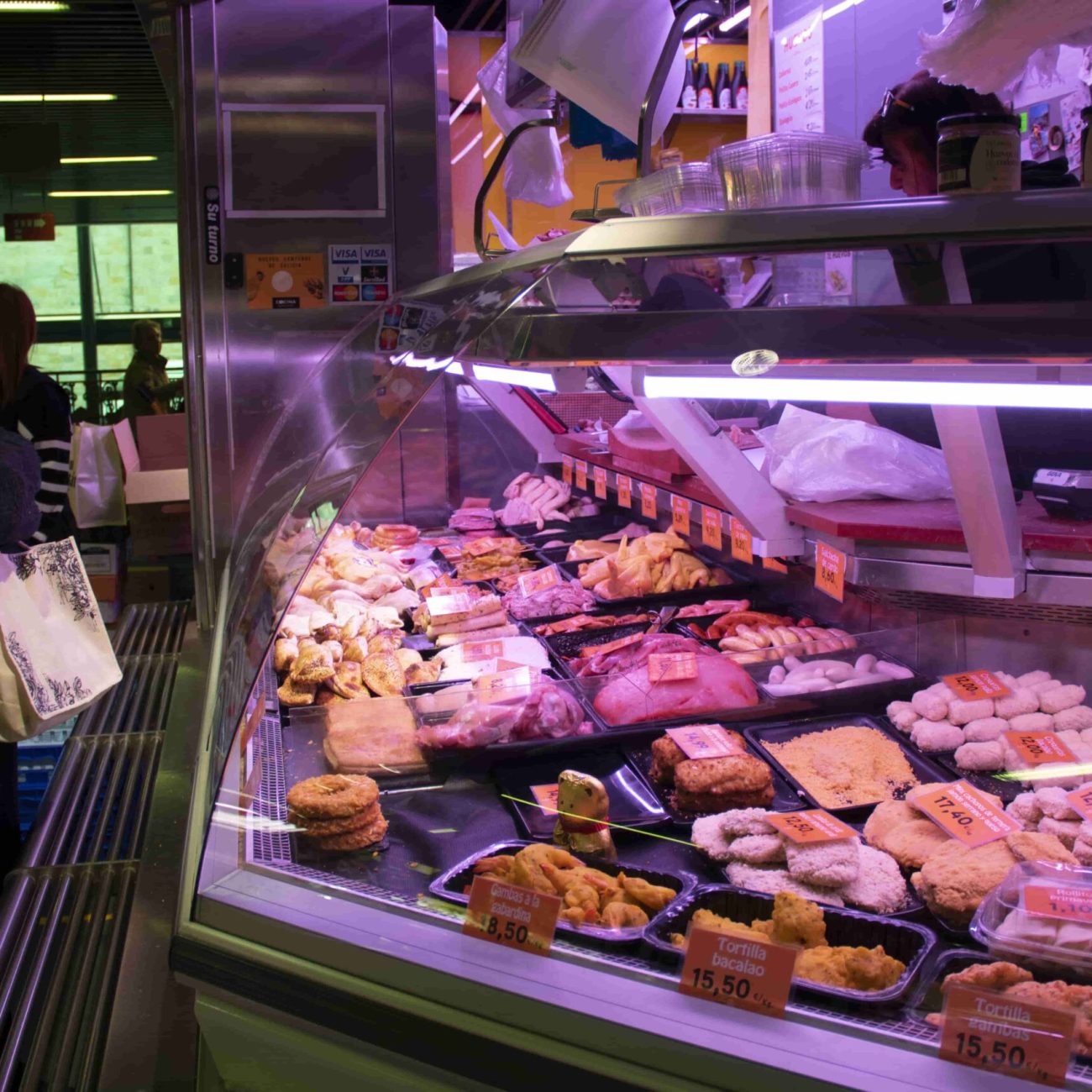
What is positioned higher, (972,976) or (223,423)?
(223,423)

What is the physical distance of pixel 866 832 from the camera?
6.18ft

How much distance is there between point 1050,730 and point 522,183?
207 centimetres

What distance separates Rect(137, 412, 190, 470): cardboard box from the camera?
20.1ft

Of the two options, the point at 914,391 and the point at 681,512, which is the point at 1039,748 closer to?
the point at 914,391

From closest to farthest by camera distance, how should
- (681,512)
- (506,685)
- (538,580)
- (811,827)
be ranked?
(811,827) → (506,685) → (681,512) → (538,580)

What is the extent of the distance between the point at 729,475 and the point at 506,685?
743 millimetres

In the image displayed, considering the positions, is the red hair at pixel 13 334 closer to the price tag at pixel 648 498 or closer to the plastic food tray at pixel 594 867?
the price tag at pixel 648 498

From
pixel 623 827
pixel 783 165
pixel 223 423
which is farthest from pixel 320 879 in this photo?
pixel 223 423

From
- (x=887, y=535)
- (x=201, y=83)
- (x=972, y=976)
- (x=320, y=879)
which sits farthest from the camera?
(x=201, y=83)

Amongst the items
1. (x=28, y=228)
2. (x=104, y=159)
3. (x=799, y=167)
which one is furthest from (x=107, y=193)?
(x=799, y=167)

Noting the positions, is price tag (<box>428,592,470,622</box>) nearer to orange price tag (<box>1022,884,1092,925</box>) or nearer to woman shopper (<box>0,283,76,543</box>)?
woman shopper (<box>0,283,76,543</box>)

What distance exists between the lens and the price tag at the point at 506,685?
7.62ft

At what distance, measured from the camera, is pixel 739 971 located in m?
1.36

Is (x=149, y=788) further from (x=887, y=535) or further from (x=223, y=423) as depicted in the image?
(x=887, y=535)
